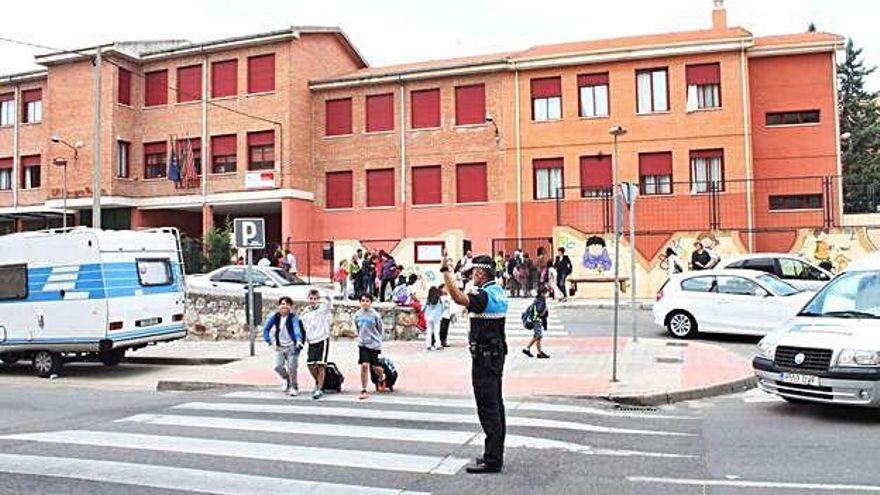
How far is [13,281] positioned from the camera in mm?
14734

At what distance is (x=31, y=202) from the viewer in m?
38.6

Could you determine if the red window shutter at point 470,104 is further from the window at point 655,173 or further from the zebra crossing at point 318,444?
the zebra crossing at point 318,444

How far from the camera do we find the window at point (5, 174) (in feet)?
130

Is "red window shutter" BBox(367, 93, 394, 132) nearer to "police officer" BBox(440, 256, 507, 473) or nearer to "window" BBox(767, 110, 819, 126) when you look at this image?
"window" BBox(767, 110, 819, 126)

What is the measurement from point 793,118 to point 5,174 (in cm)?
3804

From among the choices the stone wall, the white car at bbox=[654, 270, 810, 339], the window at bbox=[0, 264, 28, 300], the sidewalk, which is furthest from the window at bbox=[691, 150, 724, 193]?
the window at bbox=[0, 264, 28, 300]

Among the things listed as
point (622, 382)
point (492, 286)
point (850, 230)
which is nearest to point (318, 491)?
point (492, 286)

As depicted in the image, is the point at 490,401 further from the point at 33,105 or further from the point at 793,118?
the point at 33,105

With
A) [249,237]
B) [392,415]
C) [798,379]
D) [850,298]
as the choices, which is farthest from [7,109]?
[798,379]

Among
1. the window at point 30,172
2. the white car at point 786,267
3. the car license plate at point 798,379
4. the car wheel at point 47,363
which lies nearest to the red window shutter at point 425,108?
the white car at point 786,267

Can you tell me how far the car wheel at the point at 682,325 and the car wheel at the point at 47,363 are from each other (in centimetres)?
1241

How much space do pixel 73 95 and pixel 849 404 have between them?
36.1 m

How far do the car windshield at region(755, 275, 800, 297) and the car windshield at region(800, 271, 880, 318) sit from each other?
20.4 ft

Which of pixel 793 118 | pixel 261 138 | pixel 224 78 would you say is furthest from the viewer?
pixel 224 78
